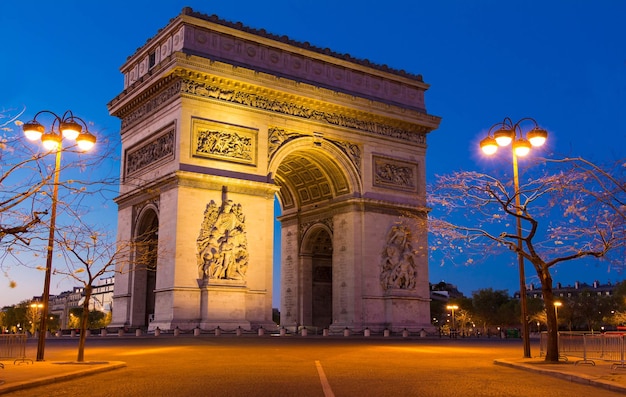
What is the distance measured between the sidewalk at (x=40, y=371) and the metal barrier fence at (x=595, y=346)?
11.9 metres

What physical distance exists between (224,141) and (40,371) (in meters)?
21.7

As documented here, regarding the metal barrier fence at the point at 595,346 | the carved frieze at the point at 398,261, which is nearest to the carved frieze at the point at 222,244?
the carved frieze at the point at 398,261

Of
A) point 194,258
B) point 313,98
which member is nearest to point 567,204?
point 194,258

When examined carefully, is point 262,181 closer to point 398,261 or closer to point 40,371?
point 398,261

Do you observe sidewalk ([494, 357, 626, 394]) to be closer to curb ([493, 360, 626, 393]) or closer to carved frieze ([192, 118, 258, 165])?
curb ([493, 360, 626, 393])

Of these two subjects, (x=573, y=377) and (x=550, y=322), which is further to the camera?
(x=550, y=322)

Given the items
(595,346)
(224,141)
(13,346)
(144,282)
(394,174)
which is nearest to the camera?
(13,346)

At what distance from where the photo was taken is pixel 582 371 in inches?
601

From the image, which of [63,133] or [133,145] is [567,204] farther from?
[133,145]

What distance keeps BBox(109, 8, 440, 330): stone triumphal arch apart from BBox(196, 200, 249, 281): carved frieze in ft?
0.22

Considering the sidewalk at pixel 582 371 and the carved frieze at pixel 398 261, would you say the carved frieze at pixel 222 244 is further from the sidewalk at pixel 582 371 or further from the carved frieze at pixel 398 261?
the sidewalk at pixel 582 371

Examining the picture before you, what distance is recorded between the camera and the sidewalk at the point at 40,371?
12.5 m

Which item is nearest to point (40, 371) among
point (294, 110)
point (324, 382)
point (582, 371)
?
point (324, 382)

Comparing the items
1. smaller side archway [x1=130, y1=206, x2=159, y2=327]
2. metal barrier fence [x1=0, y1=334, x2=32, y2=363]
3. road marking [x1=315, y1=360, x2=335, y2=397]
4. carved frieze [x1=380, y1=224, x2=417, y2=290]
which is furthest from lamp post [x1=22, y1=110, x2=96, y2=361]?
carved frieze [x1=380, y1=224, x2=417, y2=290]
